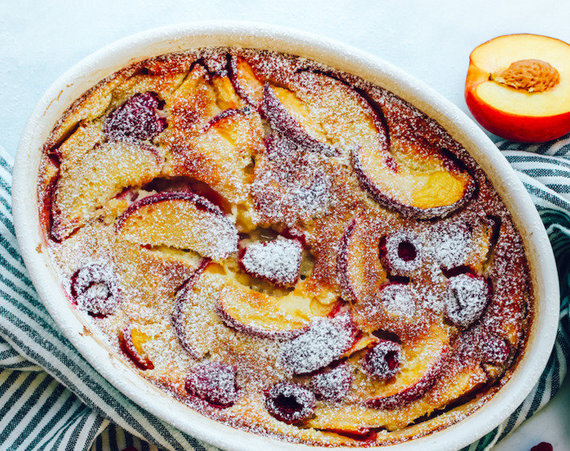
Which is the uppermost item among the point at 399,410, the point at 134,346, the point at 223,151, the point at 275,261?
the point at 223,151

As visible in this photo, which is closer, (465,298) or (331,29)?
(465,298)

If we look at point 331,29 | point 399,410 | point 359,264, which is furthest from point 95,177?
point 399,410

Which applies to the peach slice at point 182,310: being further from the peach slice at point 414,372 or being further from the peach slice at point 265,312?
the peach slice at point 414,372

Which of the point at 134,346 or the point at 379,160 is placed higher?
the point at 379,160

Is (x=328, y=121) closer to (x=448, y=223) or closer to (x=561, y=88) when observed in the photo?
(x=448, y=223)

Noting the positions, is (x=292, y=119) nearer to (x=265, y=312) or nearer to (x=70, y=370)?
(x=265, y=312)

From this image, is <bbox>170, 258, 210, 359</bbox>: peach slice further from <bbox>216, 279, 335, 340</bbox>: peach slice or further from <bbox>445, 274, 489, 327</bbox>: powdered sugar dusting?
<bbox>445, 274, 489, 327</bbox>: powdered sugar dusting

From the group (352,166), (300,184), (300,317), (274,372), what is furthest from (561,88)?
(274,372)
